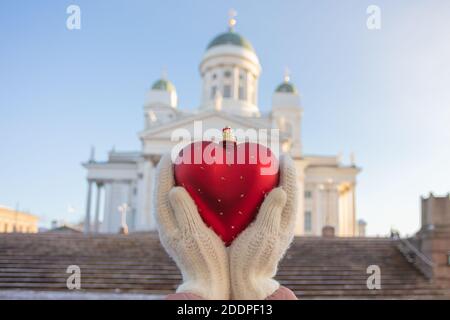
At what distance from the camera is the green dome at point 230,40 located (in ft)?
150

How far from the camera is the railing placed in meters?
14.6

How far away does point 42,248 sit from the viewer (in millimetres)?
18078

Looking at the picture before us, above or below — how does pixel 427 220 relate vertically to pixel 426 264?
above

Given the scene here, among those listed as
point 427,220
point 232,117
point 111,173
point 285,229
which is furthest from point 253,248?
point 111,173

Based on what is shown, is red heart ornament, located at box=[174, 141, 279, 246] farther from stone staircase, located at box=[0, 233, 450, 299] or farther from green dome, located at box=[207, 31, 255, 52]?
green dome, located at box=[207, 31, 255, 52]

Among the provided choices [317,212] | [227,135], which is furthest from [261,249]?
[317,212]

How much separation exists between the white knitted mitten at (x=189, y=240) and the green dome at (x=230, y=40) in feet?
146

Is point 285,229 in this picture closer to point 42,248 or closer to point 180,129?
point 42,248

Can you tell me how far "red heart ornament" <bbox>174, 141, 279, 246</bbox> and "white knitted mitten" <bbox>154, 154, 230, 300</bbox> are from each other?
0.08 m
